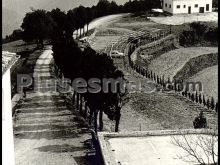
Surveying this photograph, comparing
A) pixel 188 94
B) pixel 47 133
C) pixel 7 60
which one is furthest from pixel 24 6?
pixel 7 60

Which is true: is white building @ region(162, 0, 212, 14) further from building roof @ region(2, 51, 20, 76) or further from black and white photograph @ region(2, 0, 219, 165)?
building roof @ region(2, 51, 20, 76)

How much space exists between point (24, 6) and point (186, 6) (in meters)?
62.1

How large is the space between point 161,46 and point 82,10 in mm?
13481

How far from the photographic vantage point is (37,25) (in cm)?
6531

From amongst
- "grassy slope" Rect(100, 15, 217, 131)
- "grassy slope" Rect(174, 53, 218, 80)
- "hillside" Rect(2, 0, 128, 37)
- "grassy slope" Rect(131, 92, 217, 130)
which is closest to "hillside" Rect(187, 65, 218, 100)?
"grassy slope" Rect(174, 53, 218, 80)

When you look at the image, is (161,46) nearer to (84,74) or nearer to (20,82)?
(20,82)

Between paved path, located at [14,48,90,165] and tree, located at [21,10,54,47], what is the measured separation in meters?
18.6

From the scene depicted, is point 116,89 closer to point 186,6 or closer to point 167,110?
point 167,110

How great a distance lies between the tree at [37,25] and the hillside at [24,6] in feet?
224

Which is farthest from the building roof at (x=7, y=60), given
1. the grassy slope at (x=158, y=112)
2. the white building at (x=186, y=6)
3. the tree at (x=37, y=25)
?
the white building at (x=186, y=6)

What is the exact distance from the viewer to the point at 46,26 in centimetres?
6575

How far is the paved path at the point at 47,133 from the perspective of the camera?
1223 inches

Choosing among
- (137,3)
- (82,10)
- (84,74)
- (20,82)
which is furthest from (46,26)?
(137,3)

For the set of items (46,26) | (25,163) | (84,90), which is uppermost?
(46,26)
